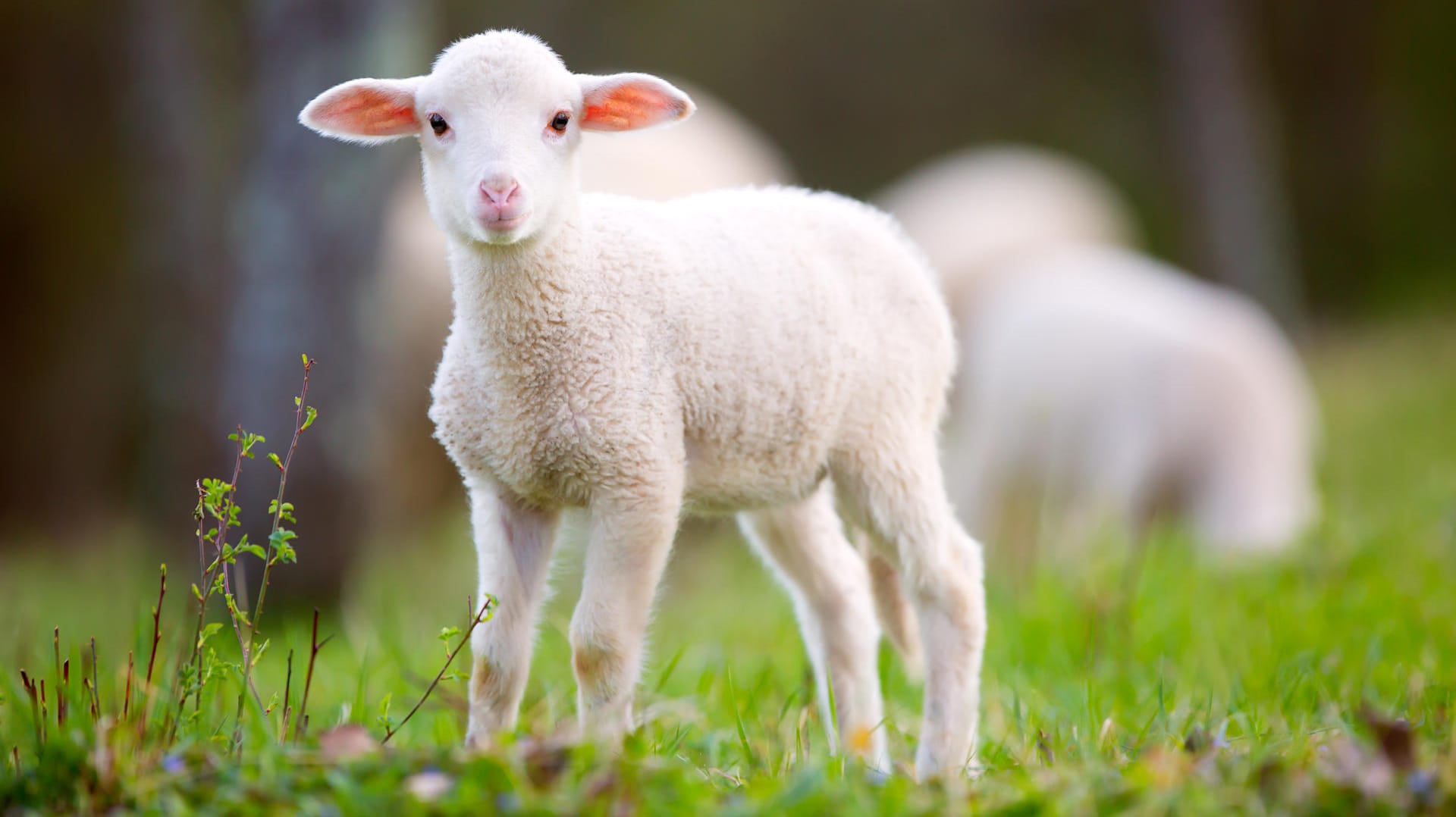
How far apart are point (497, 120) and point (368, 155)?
3.22 meters

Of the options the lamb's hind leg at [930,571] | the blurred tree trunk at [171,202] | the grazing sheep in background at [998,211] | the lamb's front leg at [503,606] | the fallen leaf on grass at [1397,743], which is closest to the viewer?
the fallen leaf on grass at [1397,743]

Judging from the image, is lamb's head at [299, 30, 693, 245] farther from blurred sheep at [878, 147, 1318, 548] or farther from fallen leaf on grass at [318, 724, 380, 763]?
blurred sheep at [878, 147, 1318, 548]

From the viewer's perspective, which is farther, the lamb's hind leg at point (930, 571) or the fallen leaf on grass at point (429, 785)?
the lamb's hind leg at point (930, 571)

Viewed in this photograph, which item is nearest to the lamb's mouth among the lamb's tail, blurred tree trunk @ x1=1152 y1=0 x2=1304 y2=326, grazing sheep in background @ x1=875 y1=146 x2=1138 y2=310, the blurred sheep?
the lamb's tail

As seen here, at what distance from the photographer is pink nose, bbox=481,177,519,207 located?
2285 mm

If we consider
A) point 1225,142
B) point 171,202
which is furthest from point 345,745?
point 1225,142

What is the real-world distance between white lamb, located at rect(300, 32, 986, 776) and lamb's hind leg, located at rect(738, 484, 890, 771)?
0.76 feet

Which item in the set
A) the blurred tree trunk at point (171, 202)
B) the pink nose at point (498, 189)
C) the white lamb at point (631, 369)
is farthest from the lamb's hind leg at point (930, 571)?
the blurred tree trunk at point (171, 202)

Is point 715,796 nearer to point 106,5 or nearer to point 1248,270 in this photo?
point 106,5

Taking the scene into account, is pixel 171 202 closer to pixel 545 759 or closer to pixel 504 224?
pixel 504 224

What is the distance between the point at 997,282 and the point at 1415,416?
374 cm

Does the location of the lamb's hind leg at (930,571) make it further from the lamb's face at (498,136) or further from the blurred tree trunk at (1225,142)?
the blurred tree trunk at (1225,142)

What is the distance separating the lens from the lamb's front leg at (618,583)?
245 cm

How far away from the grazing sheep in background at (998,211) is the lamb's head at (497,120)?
932 centimetres
